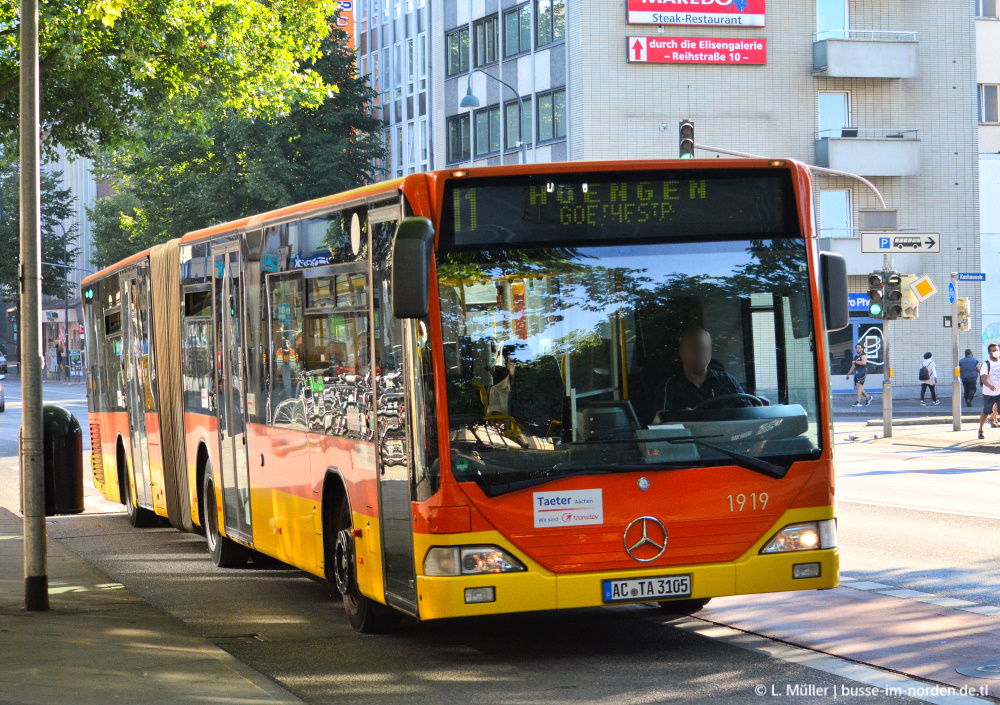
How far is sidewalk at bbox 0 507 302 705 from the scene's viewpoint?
7.23 m

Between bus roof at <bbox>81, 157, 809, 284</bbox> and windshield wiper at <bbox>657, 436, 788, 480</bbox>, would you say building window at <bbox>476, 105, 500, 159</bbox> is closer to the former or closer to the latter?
bus roof at <bbox>81, 157, 809, 284</bbox>

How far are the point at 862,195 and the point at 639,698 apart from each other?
147 ft

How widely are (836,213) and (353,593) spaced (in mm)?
42835

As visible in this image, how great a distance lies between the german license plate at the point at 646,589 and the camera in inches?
309

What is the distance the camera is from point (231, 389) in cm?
1171

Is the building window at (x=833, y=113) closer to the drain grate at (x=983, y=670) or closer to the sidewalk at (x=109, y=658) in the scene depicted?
the sidewalk at (x=109, y=658)

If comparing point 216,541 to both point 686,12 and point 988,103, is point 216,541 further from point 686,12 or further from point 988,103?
point 988,103

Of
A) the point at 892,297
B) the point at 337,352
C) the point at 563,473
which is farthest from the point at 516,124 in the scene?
the point at 563,473

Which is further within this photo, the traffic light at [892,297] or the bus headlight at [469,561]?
the traffic light at [892,297]

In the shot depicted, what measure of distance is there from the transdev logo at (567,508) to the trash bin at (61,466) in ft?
13.6

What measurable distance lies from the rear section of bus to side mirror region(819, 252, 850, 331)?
A: 206 millimetres

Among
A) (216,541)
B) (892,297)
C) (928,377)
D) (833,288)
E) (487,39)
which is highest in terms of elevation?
(487,39)

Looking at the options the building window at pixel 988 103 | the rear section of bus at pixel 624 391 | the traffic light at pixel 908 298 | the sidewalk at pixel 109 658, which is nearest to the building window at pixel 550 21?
the building window at pixel 988 103

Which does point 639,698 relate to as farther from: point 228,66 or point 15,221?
point 15,221
